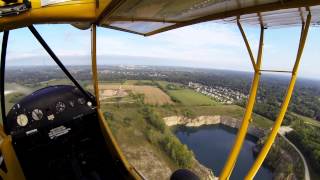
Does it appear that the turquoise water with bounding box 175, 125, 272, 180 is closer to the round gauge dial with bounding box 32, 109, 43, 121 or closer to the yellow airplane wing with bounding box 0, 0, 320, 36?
the yellow airplane wing with bounding box 0, 0, 320, 36

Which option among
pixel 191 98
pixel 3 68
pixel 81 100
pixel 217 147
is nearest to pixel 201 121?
pixel 191 98

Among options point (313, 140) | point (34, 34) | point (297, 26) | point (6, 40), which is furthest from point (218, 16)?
point (313, 140)

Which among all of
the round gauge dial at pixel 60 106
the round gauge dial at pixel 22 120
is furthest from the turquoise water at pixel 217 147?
the round gauge dial at pixel 22 120

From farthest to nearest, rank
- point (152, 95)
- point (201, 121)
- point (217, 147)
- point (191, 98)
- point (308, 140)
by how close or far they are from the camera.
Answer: point (152, 95), point (191, 98), point (201, 121), point (308, 140), point (217, 147)

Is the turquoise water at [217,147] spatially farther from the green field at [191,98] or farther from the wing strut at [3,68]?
the wing strut at [3,68]

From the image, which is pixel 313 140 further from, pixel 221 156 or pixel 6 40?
pixel 6 40

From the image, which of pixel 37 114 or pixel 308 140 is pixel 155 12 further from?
pixel 308 140
